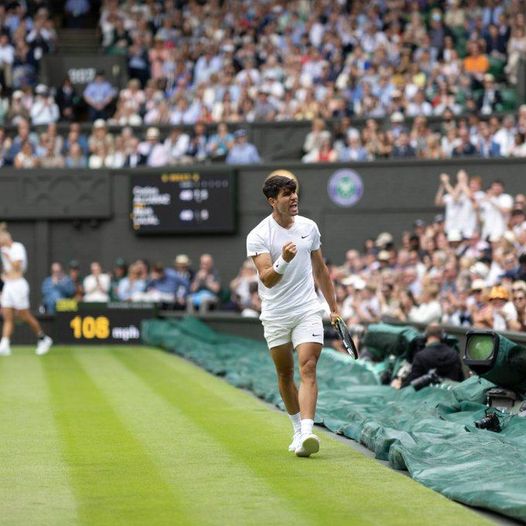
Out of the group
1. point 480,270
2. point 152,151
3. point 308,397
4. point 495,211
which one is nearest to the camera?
point 308,397

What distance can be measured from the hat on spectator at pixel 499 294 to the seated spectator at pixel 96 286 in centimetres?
1235

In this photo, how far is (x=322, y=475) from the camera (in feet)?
27.7

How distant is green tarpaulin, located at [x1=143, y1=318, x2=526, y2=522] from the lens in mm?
7662

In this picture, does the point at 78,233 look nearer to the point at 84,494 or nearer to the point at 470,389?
the point at 470,389

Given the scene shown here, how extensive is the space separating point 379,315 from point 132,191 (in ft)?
28.5

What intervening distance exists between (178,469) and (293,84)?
1814 centimetres

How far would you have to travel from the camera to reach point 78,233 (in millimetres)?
27062

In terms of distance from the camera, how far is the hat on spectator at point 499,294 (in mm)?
13945

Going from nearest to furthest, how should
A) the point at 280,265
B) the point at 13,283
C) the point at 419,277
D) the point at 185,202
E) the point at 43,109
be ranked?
1. the point at 280,265
2. the point at 419,277
3. the point at 13,283
4. the point at 185,202
5. the point at 43,109

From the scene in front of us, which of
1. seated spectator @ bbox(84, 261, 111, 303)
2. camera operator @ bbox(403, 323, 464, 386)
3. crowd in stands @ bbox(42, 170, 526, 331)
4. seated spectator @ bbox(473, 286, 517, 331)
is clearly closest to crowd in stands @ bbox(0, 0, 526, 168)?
crowd in stands @ bbox(42, 170, 526, 331)

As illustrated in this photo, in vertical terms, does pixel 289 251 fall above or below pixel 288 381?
above

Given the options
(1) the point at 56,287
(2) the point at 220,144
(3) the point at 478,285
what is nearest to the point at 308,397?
(3) the point at 478,285

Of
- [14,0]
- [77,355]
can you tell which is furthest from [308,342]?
[14,0]

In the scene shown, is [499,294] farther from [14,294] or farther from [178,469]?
[14,294]
